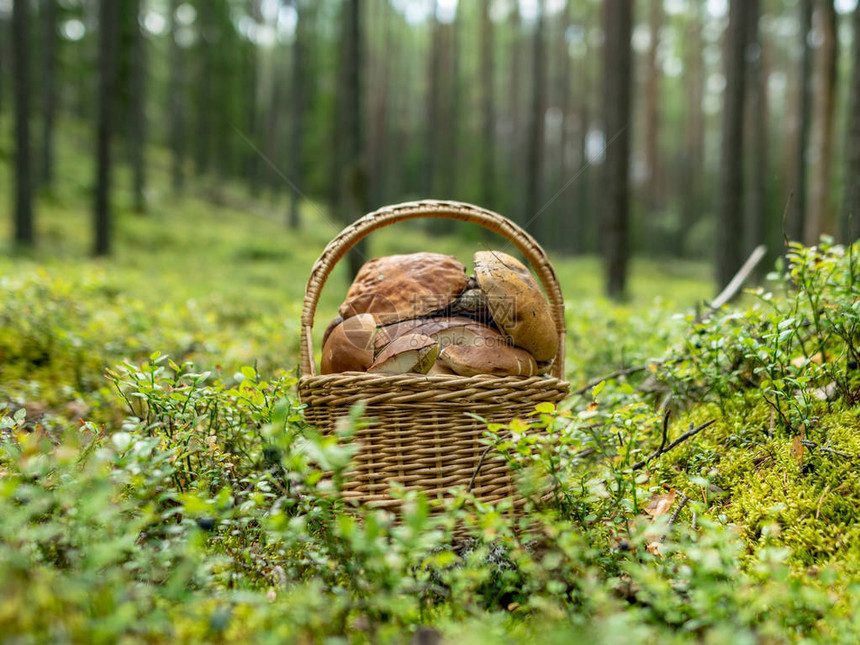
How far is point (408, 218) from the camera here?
2355mm

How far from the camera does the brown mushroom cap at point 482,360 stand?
2074 millimetres

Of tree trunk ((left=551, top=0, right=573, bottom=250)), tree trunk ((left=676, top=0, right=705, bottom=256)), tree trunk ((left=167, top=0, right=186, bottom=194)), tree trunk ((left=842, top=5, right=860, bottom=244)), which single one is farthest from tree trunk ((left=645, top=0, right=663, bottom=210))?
tree trunk ((left=167, top=0, right=186, bottom=194))

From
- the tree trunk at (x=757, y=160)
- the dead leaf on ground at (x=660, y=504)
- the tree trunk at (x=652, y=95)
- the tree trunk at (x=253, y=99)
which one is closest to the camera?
the dead leaf on ground at (x=660, y=504)

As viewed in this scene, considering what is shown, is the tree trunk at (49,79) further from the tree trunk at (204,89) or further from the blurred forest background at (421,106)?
the tree trunk at (204,89)

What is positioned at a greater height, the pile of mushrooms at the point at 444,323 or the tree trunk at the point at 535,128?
the tree trunk at the point at 535,128

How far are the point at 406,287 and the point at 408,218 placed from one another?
0.97 ft

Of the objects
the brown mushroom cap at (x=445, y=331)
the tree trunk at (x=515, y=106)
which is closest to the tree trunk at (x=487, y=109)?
the tree trunk at (x=515, y=106)

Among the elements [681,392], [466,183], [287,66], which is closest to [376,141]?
[466,183]

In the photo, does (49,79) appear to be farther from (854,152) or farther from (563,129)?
(854,152)

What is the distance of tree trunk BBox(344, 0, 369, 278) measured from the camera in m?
10.3

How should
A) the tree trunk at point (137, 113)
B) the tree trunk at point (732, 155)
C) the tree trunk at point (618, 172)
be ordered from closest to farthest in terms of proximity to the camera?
1. the tree trunk at point (732, 155)
2. the tree trunk at point (618, 172)
3. the tree trunk at point (137, 113)

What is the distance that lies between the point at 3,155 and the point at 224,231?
7.39m

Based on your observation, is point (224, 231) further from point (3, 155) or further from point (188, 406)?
point (188, 406)

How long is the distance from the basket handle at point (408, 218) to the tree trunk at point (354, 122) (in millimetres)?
8009
